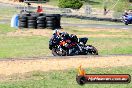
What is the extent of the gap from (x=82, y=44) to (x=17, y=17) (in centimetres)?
1412

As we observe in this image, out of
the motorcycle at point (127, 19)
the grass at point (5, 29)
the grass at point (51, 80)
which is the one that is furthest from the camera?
the motorcycle at point (127, 19)

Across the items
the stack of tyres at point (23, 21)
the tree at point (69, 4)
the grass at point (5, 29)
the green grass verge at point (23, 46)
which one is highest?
the stack of tyres at point (23, 21)

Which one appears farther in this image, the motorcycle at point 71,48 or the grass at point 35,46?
the grass at point 35,46

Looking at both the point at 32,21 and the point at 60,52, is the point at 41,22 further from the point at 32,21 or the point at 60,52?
the point at 60,52

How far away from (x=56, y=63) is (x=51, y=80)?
327cm

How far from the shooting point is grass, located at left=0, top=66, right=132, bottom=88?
13.5m

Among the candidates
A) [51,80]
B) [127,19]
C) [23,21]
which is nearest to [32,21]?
[23,21]

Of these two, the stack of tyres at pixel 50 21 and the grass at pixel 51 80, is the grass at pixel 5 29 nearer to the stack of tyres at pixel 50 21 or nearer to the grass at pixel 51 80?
the stack of tyres at pixel 50 21

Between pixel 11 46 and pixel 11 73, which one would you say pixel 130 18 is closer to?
pixel 11 46

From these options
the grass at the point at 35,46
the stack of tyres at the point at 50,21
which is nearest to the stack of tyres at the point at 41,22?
the stack of tyres at the point at 50,21

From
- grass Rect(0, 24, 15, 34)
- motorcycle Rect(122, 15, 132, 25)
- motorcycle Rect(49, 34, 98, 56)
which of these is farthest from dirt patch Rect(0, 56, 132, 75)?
motorcycle Rect(122, 15, 132, 25)

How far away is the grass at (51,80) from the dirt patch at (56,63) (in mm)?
755

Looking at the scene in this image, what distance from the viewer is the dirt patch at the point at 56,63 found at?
54.3 ft

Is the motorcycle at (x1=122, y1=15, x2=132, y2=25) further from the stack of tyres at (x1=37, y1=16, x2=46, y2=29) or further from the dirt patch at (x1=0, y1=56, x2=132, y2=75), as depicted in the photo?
the dirt patch at (x1=0, y1=56, x2=132, y2=75)
